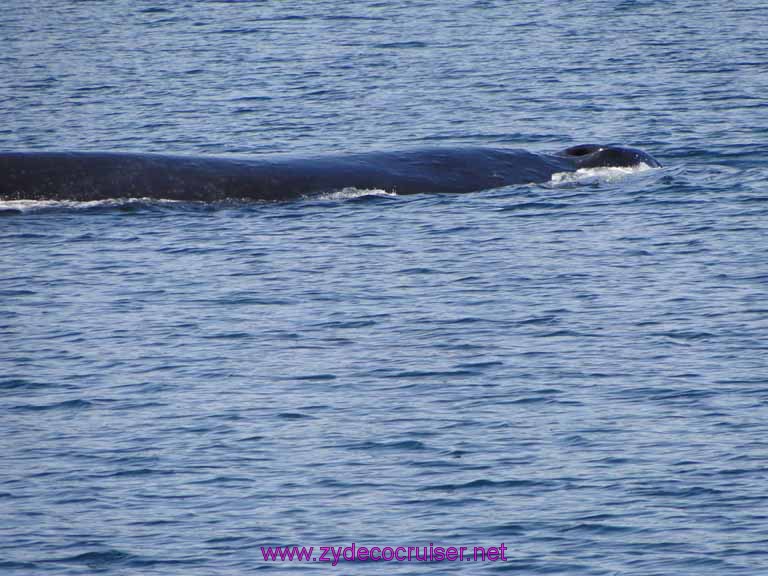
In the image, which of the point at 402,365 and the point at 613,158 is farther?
the point at 613,158

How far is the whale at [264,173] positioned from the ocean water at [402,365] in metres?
0.37

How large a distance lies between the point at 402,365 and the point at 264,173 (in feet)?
35.4

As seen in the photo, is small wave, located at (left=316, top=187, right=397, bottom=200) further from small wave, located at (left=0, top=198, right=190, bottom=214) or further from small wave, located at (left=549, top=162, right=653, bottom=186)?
small wave, located at (left=549, top=162, right=653, bottom=186)

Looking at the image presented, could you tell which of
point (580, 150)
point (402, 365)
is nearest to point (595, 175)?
point (580, 150)

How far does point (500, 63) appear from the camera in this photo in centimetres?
5731

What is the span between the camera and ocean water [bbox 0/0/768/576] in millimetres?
16734

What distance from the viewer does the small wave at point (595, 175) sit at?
33500mm

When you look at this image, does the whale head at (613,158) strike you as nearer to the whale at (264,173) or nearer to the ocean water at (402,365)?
the whale at (264,173)

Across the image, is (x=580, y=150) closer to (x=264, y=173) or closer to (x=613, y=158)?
(x=613, y=158)

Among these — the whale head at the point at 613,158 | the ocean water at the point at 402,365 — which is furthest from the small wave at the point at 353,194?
the whale head at the point at 613,158

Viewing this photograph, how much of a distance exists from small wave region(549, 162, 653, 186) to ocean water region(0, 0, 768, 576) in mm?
96

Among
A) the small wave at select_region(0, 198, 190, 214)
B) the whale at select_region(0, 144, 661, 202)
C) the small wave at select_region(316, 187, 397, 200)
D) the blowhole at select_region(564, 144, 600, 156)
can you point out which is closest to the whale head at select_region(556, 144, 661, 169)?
the whale at select_region(0, 144, 661, 202)

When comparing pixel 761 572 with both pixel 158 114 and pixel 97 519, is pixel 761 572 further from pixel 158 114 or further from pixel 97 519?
pixel 158 114

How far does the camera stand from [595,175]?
3400 centimetres
